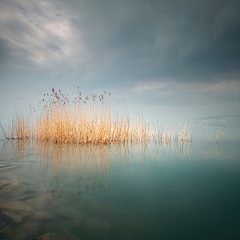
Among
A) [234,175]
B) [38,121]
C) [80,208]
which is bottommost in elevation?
[234,175]

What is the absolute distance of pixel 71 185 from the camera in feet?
5.09

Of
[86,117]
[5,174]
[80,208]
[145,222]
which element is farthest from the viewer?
[86,117]

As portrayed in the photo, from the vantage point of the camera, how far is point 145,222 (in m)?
0.98

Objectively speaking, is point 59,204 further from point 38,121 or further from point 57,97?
point 38,121

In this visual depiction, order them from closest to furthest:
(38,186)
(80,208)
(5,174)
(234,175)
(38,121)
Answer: (80,208), (38,186), (5,174), (234,175), (38,121)

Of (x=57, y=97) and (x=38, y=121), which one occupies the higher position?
(x=57, y=97)

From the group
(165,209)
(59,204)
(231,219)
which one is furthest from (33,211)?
(231,219)

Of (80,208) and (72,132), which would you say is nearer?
(80,208)

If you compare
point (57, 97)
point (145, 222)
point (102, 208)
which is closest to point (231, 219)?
point (145, 222)

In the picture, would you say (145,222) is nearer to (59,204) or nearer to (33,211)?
(59,204)

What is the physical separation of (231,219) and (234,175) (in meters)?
1.43

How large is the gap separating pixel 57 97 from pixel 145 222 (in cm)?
531

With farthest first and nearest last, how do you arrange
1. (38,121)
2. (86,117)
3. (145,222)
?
(38,121) < (86,117) < (145,222)

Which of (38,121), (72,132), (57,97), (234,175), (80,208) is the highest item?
(57,97)
